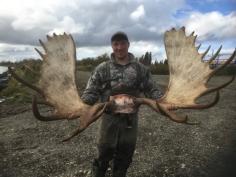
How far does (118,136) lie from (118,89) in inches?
24.8

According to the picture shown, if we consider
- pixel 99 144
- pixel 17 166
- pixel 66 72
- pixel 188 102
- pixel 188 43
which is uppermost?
pixel 188 43

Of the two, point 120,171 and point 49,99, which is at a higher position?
point 49,99

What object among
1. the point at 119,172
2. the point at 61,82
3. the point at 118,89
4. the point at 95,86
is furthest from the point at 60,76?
the point at 119,172


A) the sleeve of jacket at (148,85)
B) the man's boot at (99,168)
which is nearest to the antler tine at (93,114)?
the sleeve of jacket at (148,85)

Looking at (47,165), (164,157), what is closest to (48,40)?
(47,165)

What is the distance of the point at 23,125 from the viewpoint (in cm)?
1130

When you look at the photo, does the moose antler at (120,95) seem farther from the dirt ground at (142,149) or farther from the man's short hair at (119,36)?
the dirt ground at (142,149)

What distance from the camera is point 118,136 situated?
213 inches

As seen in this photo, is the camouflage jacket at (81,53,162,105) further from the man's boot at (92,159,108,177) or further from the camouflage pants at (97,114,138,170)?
the man's boot at (92,159,108,177)

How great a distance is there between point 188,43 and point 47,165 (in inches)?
161

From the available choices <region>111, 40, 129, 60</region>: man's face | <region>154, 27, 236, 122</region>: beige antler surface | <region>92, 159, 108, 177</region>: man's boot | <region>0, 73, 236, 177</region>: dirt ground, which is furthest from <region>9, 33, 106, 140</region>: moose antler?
<region>0, 73, 236, 177</region>: dirt ground

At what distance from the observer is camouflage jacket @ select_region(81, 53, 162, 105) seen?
524cm

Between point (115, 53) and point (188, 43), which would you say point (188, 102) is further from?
point (115, 53)

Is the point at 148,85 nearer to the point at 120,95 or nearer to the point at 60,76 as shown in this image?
the point at 120,95
